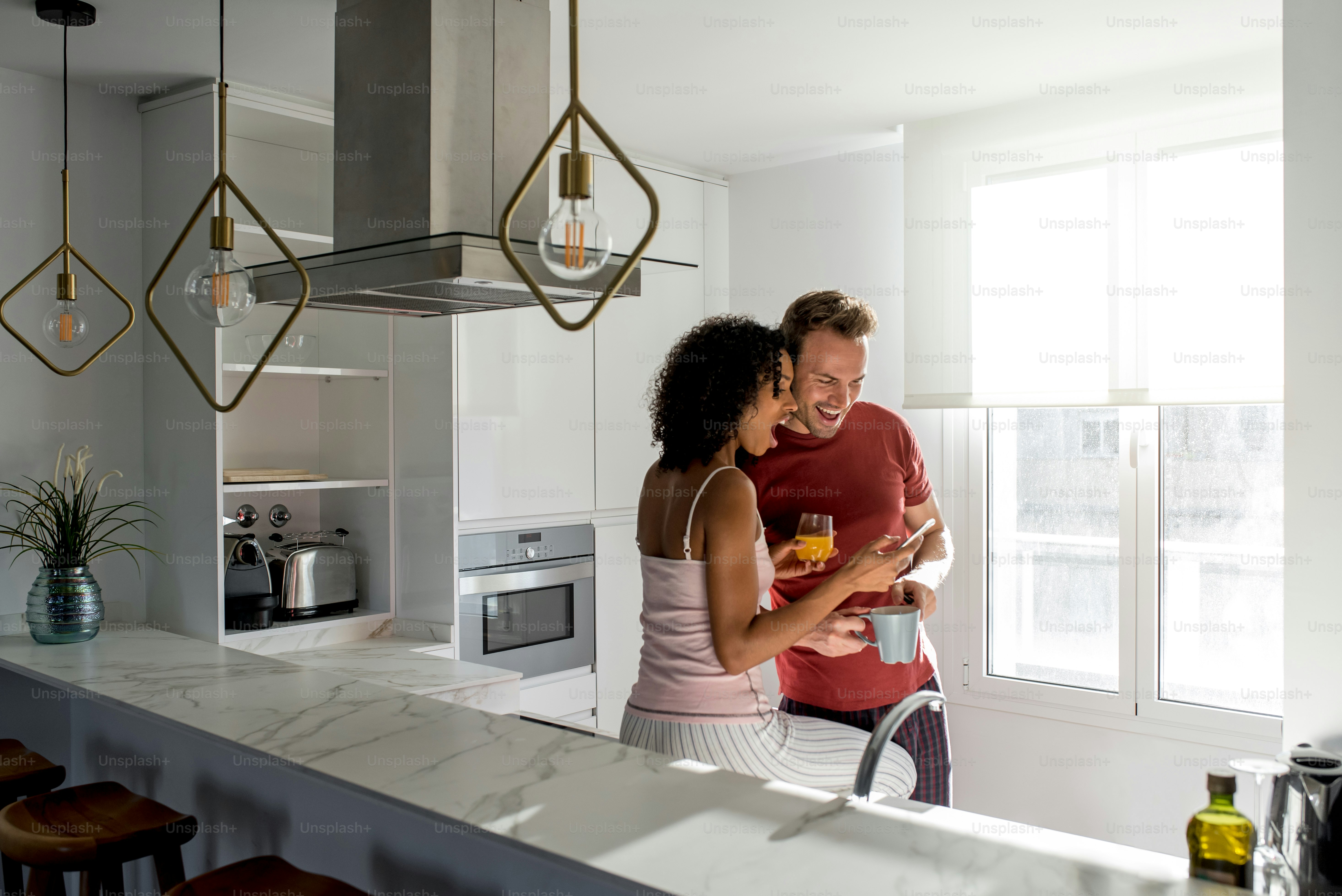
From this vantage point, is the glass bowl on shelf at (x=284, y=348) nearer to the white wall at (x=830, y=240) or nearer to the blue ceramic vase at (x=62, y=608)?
the blue ceramic vase at (x=62, y=608)

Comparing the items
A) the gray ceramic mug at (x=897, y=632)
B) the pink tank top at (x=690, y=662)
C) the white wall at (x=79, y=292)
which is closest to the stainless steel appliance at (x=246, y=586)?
the white wall at (x=79, y=292)

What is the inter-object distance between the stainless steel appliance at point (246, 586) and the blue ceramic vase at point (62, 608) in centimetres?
37

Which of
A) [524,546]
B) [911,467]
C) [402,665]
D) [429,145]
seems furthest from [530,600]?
[429,145]

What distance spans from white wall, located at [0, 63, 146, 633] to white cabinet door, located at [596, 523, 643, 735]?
1437 millimetres

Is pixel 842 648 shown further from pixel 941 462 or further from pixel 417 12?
pixel 941 462

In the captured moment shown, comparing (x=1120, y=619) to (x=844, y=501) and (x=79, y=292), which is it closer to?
(x=844, y=501)

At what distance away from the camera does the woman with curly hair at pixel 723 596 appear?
1567 mm

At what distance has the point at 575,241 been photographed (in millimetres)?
1254

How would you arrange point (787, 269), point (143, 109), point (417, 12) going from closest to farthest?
point (417, 12) → point (143, 109) → point (787, 269)

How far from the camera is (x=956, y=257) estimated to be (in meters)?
3.47

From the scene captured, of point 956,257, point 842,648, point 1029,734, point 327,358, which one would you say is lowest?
point 1029,734

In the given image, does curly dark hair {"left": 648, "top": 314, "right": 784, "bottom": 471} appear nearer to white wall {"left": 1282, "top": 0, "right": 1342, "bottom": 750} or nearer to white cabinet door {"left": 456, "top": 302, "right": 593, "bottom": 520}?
white wall {"left": 1282, "top": 0, "right": 1342, "bottom": 750}

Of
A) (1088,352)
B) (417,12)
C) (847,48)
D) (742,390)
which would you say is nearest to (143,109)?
(417,12)

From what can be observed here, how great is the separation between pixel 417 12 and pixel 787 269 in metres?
2.28
